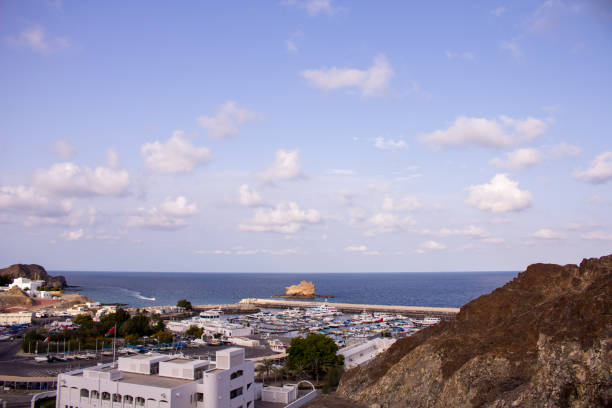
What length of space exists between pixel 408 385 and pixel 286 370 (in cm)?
1743

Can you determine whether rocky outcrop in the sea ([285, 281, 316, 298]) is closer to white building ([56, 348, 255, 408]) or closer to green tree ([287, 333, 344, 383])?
green tree ([287, 333, 344, 383])

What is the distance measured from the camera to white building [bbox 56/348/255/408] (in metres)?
29.0

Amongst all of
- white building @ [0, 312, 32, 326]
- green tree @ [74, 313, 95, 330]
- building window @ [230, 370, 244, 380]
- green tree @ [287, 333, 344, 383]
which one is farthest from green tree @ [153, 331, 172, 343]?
white building @ [0, 312, 32, 326]

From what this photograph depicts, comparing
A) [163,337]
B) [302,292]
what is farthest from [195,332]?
[302,292]

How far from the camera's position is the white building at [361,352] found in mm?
50406

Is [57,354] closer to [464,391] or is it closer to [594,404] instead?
[464,391]

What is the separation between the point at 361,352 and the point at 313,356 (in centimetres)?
981

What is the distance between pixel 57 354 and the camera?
57.1m

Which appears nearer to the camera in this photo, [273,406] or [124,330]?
[273,406]

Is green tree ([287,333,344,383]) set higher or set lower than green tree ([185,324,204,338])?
higher

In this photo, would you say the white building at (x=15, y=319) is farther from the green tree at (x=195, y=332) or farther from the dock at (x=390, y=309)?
the dock at (x=390, y=309)

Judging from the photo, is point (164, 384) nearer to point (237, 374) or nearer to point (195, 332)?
point (237, 374)

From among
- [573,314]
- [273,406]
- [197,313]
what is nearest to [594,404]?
[573,314]

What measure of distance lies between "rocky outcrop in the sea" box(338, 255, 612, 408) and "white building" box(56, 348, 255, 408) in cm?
959
